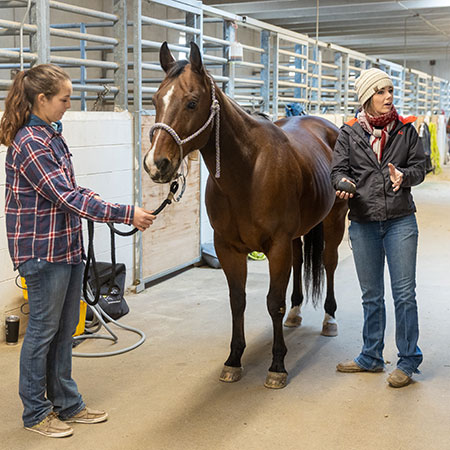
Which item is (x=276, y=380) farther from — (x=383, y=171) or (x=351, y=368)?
(x=383, y=171)

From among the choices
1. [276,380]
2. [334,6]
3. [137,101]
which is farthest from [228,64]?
[334,6]

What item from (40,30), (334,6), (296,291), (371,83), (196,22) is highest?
(334,6)

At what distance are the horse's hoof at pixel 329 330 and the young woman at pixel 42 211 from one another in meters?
1.63

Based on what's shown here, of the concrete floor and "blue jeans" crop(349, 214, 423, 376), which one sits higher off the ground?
"blue jeans" crop(349, 214, 423, 376)

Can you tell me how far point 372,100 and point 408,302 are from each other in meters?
0.86

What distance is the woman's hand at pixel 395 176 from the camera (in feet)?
8.15

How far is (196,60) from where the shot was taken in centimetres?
229

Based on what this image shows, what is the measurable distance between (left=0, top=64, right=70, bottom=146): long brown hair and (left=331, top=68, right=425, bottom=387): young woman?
3.91 ft

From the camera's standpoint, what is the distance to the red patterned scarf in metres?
2.57

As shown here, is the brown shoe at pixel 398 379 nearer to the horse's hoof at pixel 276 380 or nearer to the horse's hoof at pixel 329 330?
the horse's hoof at pixel 276 380

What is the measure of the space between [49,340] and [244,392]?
2.99 feet

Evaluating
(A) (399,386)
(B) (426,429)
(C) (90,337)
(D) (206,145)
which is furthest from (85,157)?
(B) (426,429)

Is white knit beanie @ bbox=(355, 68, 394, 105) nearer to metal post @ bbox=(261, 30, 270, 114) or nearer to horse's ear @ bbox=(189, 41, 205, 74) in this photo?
horse's ear @ bbox=(189, 41, 205, 74)

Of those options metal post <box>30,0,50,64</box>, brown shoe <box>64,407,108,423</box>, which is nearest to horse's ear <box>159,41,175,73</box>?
metal post <box>30,0,50,64</box>
